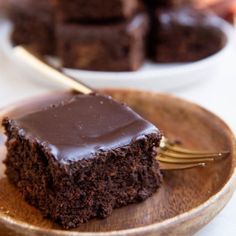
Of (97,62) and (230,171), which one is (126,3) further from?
(230,171)

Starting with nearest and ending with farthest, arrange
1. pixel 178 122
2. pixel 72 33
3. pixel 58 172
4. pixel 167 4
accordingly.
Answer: pixel 58 172 < pixel 178 122 < pixel 72 33 < pixel 167 4

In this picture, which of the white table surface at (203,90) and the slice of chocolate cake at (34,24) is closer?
the white table surface at (203,90)

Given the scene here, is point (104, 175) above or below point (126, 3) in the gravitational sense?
below

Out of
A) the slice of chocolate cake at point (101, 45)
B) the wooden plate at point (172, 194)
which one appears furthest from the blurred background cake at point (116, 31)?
the wooden plate at point (172, 194)

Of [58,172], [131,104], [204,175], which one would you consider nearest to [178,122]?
[131,104]

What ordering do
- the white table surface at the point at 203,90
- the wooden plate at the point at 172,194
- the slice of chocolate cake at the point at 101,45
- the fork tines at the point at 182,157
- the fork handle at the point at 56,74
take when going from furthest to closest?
the slice of chocolate cake at the point at 101,45 < the white table surface at the point at 203,90 < the fork handle at the point at 56,74 < the fork tines at the point at 182,157 < the wooden plate at the point at 172,194

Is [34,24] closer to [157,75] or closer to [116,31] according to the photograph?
[116,31]

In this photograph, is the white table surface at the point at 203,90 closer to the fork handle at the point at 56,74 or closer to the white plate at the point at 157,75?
the white plate at the point at 157,75
